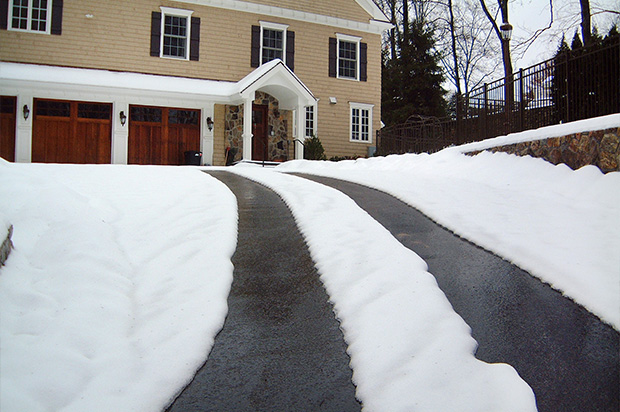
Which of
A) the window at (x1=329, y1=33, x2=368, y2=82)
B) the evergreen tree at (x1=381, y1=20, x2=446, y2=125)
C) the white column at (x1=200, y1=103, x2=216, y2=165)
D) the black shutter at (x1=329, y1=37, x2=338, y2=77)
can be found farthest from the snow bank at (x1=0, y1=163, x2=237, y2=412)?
the evergreen tree at (x1=381, y1=20, x2=446, y2=125)

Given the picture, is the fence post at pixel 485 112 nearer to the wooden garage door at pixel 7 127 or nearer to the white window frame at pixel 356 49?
the white window frame at pixel 356 49

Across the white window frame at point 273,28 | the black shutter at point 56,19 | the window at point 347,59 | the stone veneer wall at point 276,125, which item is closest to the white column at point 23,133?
the black shutter at point 56,19

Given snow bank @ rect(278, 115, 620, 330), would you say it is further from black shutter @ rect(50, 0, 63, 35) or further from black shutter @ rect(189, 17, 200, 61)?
black shutter @ rect(50, 0, 63, 35)

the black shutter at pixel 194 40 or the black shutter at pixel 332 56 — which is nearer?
the black shutter at pixel 194 40

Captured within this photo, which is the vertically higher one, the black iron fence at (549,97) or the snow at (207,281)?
the black iron fence at (549,97)

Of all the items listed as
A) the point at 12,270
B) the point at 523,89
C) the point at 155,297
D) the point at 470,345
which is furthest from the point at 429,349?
the point at 523,89

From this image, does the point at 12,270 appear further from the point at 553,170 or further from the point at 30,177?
the point at 553,170

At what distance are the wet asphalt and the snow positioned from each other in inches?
5.8

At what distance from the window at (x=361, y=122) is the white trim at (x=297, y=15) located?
3.25 m

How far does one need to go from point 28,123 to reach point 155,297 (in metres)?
14.6

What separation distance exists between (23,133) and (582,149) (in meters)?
15.7

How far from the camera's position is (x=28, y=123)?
15734mm

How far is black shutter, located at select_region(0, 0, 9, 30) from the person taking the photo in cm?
1602

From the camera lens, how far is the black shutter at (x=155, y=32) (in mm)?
17641
